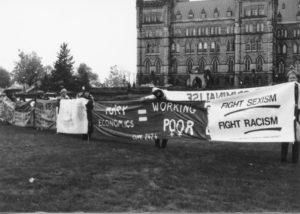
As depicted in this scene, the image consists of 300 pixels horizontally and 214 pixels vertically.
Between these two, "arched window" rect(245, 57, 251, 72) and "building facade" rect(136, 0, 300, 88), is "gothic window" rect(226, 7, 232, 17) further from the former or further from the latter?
"arched window" rect(245, 57, 251, 72)

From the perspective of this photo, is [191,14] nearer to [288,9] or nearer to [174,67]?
[174,67]

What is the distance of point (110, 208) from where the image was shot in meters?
6.90

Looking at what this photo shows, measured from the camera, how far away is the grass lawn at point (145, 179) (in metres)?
7.13

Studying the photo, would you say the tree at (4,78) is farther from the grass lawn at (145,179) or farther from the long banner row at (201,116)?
the grass lawn at (145,179)

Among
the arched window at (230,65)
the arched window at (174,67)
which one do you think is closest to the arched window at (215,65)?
the arched window at (230,65)

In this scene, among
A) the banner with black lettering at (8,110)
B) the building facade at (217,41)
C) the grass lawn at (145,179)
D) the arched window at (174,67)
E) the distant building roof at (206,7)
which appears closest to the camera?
the grass lawn at (145,179)

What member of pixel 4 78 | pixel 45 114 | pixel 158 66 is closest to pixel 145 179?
pixel 45 114

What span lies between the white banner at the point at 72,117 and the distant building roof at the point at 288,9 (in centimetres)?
8670

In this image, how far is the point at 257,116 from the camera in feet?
36.1

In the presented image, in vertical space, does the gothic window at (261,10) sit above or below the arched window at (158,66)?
above

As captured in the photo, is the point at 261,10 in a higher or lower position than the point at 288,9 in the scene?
lower

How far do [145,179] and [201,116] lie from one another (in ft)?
13.2

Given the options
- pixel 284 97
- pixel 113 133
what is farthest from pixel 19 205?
pixel 113 133

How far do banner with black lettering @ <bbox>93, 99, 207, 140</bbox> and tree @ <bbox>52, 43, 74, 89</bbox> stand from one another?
237ft
